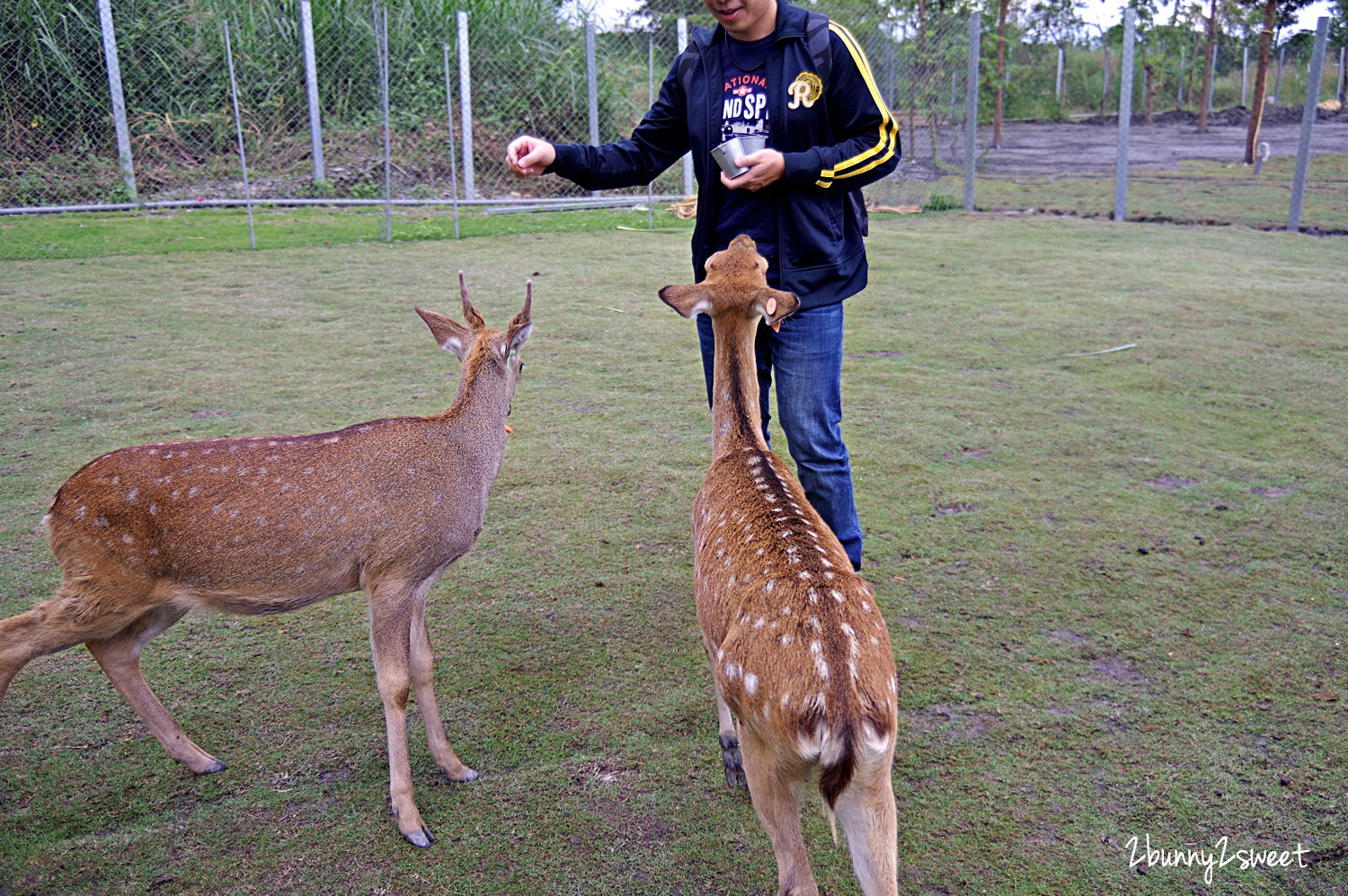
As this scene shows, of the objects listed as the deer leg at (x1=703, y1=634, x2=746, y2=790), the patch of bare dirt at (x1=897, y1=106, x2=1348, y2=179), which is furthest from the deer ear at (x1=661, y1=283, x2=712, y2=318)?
the patch of bare dirt at (x1=897, y1=106, x2=1348, y2=179)

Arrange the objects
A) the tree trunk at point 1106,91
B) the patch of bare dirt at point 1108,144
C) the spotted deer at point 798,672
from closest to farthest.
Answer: the spotted deer at point 798,672
the patch of bare dirt at point 1108,144
the tree trunk at point 1106,91

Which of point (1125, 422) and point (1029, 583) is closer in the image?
point (1029, 583)

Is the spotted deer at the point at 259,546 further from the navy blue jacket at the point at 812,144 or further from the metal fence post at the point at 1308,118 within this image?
the metal fence post at the point at 1308,118

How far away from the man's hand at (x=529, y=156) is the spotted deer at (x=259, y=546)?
3.96ft

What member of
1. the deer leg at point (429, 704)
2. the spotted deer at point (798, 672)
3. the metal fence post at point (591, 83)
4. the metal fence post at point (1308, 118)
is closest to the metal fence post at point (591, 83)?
the metal fence post at point (591, 83)

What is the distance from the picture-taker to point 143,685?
312 cm

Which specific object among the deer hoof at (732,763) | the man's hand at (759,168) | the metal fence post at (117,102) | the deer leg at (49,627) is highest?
the metal fence post at (117,102)

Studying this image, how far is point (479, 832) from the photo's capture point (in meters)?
2.87

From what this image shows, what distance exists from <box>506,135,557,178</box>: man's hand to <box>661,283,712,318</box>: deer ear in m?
0.83

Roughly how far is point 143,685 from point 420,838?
40.7 inches

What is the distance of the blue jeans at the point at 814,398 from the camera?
366cm

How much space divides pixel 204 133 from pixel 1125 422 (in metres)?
12.0

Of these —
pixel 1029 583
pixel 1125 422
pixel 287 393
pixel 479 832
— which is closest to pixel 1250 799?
pixel 1029 583

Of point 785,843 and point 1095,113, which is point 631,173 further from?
point 1095,113
